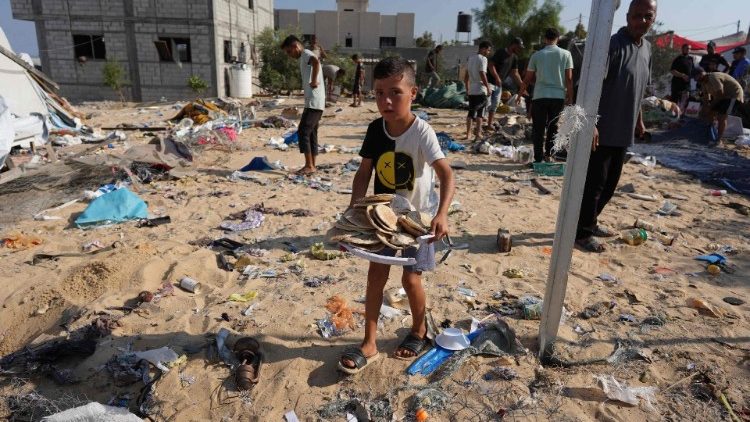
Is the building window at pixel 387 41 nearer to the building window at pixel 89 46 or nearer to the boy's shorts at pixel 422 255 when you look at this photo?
the building window at pixel 89 46

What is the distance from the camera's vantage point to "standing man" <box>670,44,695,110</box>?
453 inches

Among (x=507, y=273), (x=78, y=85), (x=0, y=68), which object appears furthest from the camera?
(x=78, y=85)

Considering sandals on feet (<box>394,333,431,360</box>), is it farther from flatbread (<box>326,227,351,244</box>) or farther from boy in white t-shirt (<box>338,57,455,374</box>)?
flatbread (<box>326,227,351,244</box>)

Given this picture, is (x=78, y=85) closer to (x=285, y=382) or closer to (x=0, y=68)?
(x=0, y=68)

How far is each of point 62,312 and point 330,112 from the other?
39.6 feet

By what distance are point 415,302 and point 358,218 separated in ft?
2.14

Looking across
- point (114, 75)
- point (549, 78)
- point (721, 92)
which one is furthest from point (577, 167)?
point (114, 75)

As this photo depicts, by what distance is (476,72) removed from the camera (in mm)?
7945

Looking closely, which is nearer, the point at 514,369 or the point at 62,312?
the point at 514,369

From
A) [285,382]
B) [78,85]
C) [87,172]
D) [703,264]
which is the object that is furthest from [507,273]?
[78,85]

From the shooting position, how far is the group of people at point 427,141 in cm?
218

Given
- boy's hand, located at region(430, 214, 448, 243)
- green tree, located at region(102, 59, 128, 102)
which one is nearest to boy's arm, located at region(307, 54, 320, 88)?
boy's hand, located at region(430, 214, 448, 243)

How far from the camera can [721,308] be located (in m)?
3.00

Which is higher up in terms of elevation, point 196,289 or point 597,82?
point 597,82
